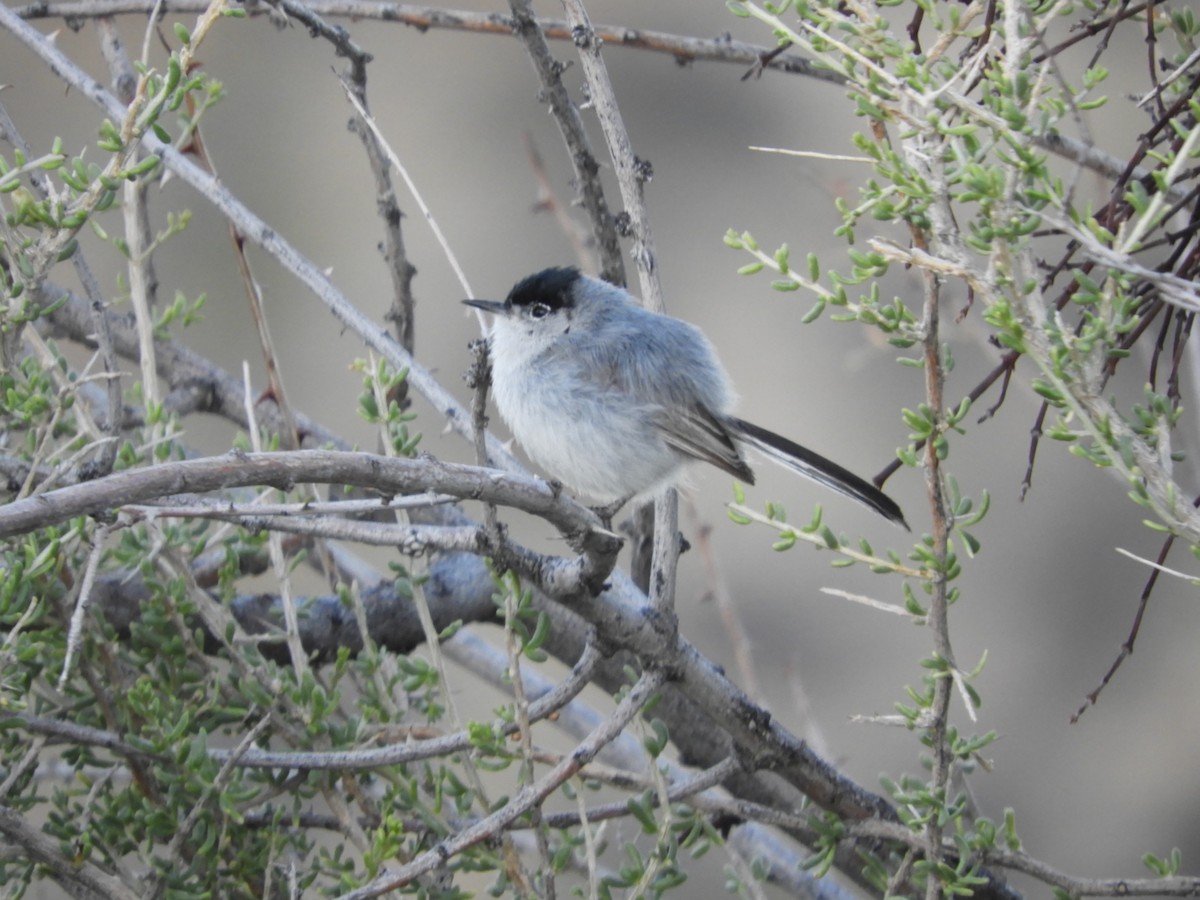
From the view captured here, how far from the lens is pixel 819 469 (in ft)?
9.32

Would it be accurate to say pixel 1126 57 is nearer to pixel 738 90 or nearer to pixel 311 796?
pixel 738 90

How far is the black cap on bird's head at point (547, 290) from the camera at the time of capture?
11.0ft

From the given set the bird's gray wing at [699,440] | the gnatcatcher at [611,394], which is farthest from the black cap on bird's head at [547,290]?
the bird's gray wing at [699,440]

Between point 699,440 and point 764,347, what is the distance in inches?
84.3

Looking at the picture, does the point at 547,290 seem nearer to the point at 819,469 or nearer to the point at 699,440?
the point at 699,440

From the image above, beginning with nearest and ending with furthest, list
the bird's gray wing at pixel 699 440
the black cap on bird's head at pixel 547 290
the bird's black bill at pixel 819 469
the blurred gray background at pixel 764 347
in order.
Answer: the bird's black bill at pixel 819 469 < the bird's gray wing at pixel 699 440 < the black cap on bird's head at pixel 547 290 < the blurred gray background at pixel 764 347

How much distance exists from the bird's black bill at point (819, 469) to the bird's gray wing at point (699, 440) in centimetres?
7

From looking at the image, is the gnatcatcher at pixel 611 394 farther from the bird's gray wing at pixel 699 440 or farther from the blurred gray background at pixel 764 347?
the blurred gray background at pixel 764 347

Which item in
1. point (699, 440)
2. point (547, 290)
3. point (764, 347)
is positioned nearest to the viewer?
point (699, 440)

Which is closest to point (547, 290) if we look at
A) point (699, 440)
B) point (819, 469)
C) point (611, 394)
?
point (611, 394)

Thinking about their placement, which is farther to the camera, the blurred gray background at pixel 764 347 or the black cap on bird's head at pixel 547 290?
the blurred gray background at pixel 764 347

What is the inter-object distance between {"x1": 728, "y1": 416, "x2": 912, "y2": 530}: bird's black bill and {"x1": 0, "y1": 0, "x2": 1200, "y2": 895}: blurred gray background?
1.59m

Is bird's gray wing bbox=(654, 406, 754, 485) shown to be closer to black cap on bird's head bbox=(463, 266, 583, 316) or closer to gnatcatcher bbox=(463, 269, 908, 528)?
gnatcatcher bbox=(463, 269, 908, 528)

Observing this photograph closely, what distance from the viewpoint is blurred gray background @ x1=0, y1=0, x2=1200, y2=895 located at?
4.87 m
